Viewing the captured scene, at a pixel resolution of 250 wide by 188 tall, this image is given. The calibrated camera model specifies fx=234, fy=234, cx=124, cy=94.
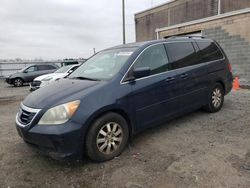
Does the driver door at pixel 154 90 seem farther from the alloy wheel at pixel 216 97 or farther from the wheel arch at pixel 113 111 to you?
the alloy wheel at pixel 216 97

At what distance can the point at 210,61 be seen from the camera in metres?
5.24

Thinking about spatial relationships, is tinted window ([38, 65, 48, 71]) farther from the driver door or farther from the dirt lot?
the driver door

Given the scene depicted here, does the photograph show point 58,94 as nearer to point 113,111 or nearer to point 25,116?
point 25,116

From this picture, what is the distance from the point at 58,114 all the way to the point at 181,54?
2.78 meters

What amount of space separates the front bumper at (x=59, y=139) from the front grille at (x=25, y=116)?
11 cm

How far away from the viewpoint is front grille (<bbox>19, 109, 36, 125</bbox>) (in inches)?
125

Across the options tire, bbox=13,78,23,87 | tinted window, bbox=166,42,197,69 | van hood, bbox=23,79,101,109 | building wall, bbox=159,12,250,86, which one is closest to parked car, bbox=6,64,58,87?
tire, bbox=13,78,23,87

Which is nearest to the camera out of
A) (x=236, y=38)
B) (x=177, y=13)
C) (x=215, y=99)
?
(x=215, y=99)

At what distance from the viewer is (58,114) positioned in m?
3.07

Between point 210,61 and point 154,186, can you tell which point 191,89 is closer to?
point 210,61

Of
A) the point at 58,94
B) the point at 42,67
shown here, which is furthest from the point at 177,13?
the point at 58,94

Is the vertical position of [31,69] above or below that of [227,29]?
below

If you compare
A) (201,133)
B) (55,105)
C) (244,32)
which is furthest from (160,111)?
(244,32)

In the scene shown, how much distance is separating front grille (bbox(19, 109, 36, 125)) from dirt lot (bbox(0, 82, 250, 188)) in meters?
0.66
